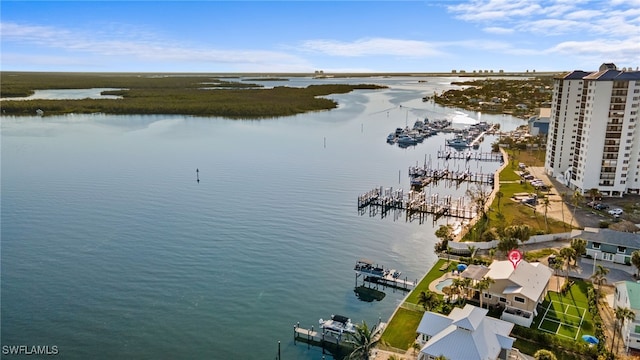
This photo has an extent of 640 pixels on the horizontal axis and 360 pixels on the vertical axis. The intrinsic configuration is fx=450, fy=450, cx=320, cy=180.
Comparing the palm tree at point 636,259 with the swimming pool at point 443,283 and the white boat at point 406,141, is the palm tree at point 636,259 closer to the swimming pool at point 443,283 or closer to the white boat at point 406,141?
the swimming pool at point 443,283

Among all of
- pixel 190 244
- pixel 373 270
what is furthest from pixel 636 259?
pixel 190 244

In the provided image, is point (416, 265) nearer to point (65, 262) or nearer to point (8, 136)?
point (65, 262)

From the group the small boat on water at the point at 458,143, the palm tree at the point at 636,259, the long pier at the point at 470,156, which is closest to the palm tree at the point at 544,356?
the palm tree at the point at 636,259

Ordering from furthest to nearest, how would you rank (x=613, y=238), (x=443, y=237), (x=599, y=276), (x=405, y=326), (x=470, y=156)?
(x=470, y=156), (x=443, y=237), (x=613, y=238), (x=599, y=276), (x=405, y=326)

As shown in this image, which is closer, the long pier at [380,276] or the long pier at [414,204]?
the long pier at [380,276]

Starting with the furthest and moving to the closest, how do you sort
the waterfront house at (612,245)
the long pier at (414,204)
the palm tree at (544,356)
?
the long pier at (414,204) → the waterfront house at (612,245) → the palm tree at (544,356)

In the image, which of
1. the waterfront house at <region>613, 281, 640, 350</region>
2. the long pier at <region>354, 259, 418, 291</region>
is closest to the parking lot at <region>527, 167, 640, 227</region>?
the waterfront house at <region>613, 281, 640, 350</region>

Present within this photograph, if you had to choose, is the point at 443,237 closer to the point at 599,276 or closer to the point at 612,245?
the point at 612,245
